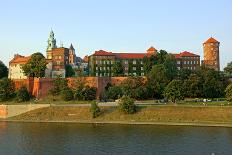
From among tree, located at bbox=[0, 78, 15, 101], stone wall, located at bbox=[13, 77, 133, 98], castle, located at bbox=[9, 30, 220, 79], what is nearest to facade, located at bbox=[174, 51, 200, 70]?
castle, located at bbox=[9, 30, 220, 79]

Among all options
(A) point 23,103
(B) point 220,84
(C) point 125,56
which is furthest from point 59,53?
(B) point 220,84

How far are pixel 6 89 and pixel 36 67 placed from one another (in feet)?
26.9

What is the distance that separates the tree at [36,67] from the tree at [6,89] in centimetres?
595

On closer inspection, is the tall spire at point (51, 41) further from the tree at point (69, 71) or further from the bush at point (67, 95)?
the bush at point (67, 95)

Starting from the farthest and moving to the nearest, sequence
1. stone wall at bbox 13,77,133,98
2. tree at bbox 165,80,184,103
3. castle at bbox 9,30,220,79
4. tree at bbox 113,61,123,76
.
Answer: castle at bbox 9,30,220,79 < tree at bbox 113,61,123,76 < stone wall at bbox 13,77,133,98 < tree at bbox 165,80,184,103

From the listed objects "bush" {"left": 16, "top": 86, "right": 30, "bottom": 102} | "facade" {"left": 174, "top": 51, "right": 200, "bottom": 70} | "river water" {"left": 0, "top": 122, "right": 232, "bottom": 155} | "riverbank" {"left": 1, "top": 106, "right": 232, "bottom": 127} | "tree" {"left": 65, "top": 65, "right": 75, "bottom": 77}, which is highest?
"facade" {"left": 174, "top": 51, "right": 200, "bottom": 70}

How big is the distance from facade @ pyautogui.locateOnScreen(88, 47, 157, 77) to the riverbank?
83.2 feet

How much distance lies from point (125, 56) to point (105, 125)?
3575cm

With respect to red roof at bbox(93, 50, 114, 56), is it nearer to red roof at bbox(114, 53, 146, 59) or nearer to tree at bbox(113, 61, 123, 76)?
red roof at bbox(114, 53, 146, 59)

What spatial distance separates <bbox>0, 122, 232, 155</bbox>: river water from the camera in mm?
27891

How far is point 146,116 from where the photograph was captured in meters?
44.1

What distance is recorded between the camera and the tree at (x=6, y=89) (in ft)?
189

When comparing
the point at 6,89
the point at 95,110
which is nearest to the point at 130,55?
the point at 6,89

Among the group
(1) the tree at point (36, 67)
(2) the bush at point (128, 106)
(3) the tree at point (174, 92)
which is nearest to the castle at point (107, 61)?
(1) the tree at point (36, 67)
